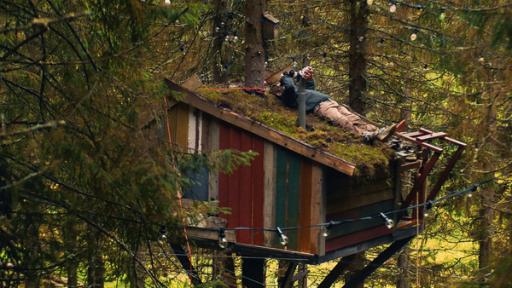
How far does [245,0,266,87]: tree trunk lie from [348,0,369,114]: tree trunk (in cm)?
174

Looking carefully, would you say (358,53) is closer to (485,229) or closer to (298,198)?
(485,229)

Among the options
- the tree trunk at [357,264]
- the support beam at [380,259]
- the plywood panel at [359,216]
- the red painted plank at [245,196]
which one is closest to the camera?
the red painted plank at [245,196]

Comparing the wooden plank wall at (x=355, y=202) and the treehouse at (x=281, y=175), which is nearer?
the treehouse at (x=281, y=175)

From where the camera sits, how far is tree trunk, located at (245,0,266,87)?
13479mm

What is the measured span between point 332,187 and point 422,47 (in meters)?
4.26

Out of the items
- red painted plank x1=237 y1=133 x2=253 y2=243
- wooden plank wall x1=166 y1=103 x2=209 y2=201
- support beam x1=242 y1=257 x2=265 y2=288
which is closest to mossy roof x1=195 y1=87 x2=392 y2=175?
wooden plank wall x1=166 y1=103 x2=209 y2=201

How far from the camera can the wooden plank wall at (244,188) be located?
1048 cm

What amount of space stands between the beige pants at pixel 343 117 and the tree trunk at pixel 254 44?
1914 millimetres

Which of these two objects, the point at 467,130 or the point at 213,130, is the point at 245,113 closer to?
the point at 213,130

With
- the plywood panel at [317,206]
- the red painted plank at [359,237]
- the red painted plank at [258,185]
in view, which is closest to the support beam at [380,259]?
the red painted plank at [359,237]

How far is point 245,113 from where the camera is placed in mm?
10688

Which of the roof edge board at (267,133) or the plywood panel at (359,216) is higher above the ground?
the roof edge board at (267,133)

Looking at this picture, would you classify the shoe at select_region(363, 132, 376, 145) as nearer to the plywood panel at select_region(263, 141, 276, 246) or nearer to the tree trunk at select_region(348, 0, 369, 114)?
the plywood panel at select_region(263, 141, 276, 246)

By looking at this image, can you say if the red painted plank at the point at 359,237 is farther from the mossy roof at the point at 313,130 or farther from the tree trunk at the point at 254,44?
the tree trunk at the point at 254,44
